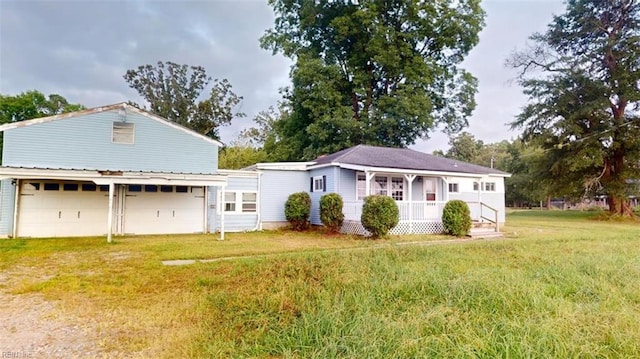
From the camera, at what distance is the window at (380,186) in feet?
51.4

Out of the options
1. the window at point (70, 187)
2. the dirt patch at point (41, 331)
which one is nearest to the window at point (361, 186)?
the window at point (70, 187)

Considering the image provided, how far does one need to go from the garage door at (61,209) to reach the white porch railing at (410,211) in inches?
391

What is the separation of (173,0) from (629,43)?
26.3m

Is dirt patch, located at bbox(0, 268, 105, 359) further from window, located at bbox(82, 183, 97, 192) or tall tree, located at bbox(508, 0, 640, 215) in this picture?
tall tree, located at bbox(508, 0, 640, 215)

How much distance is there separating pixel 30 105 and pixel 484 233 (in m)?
35.6

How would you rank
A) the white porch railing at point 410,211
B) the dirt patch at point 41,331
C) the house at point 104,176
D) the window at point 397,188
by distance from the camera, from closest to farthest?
1. the dirt patch at point 41,331
2. the house at point 104,176
3. the white porch railing at point 410,211
4. the window at point 397,188

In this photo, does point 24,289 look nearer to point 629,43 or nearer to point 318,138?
point 318,138

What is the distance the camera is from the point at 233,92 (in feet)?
115

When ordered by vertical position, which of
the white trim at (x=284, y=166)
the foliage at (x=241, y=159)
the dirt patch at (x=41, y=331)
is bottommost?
the dirt patch at (x=41, y=331)

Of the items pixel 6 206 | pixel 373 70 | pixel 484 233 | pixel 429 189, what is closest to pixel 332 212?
pixel 429 189

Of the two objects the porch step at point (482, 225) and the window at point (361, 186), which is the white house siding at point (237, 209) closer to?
the window at point (361, 186)

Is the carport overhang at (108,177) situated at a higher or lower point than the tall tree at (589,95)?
lower

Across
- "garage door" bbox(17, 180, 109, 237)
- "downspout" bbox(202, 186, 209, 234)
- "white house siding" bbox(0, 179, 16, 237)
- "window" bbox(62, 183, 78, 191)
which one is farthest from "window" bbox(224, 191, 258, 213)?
"white house siding" bbox(0, 179, 16, 237)

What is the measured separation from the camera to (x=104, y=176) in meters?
11.4
